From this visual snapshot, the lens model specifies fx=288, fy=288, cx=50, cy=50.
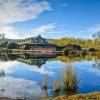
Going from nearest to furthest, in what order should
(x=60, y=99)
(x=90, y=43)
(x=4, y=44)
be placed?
(x=60, y=99) < (x=4, y=44) < (x=90, y=43)

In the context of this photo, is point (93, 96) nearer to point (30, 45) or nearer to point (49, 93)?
point (49, 93)

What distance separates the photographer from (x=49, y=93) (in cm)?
1869

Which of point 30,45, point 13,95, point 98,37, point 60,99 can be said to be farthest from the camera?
point 98,37

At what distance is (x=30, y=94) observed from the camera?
18.5m

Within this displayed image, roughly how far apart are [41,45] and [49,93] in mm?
91982

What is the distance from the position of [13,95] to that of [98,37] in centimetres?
14704

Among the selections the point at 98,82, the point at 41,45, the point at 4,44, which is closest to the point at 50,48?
the point at 41,45

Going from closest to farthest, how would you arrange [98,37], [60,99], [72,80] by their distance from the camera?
[60,99] → [72,80] → [98,37]

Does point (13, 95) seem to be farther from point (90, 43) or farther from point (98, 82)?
point (90, 43)

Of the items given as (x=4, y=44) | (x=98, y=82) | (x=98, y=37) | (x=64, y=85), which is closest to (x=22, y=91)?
Result: (x=64, y=85)

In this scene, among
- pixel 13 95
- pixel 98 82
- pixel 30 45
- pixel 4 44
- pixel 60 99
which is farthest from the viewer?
pixel 4 44

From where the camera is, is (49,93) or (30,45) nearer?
(49,93)

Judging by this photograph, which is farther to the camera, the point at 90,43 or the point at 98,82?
the point at 90,43

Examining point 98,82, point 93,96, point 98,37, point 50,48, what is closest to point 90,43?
point 98,37
